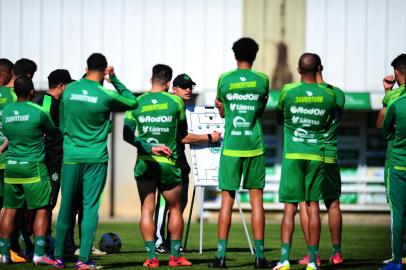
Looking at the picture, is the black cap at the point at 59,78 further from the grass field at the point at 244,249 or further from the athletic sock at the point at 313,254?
the athletic sock at the point at 313,254

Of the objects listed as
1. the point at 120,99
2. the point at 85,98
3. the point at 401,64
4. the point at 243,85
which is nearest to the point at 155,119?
the point at 120,99

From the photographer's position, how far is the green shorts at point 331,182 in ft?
43.8

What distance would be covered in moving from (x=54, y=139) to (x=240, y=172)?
9.82ft

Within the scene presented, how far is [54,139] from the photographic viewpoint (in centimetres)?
1428

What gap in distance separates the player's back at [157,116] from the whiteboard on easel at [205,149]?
275 centimetres

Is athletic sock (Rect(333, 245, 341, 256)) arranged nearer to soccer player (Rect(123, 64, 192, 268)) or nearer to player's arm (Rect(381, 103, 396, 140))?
player's arm (Rect(381, 103, 396, 140))

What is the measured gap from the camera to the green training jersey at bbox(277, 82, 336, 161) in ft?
39.5

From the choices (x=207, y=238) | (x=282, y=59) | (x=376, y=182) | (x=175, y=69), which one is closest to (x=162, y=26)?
(x=175, y=69)

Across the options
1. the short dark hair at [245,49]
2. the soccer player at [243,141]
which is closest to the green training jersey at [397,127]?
the soccer player at [243,141]

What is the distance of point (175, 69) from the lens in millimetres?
26219

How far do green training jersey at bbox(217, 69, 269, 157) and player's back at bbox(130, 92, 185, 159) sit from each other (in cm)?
62

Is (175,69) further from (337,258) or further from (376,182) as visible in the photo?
(337,258)

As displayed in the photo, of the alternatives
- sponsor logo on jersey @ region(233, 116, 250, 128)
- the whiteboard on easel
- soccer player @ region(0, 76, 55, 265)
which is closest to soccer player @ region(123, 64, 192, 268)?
sponsor logo on jersey @ region(233, 116, 250, 128)

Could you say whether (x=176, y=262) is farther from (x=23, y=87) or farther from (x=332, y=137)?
(x=23, y=87)
